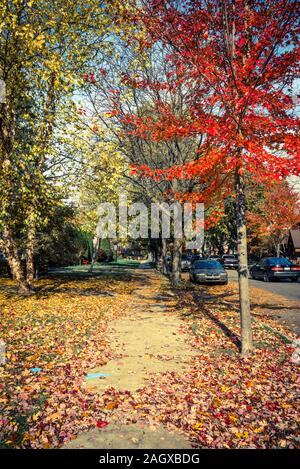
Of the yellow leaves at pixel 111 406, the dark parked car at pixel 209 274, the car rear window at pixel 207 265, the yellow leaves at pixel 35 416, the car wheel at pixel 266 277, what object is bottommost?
the car wheel at pixel 266 277

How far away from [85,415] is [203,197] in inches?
226

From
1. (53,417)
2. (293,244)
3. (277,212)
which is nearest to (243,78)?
(53,417)

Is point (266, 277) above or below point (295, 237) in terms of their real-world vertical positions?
below

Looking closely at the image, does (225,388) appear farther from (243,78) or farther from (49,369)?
(243,78)

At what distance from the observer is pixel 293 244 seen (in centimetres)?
5469

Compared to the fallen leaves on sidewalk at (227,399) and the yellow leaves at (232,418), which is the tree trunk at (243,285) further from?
the yellow leaves at (232,418)

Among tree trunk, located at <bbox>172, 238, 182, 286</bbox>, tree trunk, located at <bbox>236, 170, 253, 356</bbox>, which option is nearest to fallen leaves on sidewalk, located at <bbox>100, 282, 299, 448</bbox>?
tree trunk, located at <bbox>236, 170, 253, 356</bbox>

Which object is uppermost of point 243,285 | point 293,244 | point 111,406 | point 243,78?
point 243,78

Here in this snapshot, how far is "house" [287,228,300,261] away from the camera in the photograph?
54.2 metres

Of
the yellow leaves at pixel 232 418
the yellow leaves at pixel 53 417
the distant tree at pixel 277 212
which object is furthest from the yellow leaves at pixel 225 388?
the distant tree at pixel 277 212

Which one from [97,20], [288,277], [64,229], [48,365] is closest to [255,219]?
[288,277]

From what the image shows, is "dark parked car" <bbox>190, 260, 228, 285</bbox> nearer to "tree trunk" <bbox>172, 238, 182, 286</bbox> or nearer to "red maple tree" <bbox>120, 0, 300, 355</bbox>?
"tree trunk" <bbox>172, 238, 182, 286</bbox>

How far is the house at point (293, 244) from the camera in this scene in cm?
5422
